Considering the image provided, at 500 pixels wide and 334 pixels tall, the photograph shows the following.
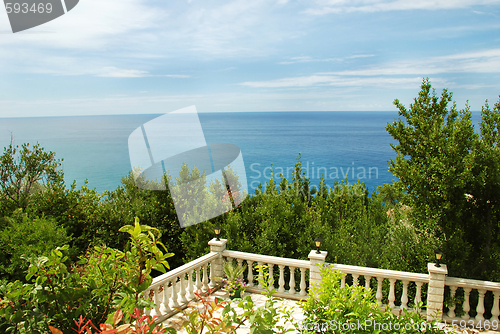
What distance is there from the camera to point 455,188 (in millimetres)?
5582

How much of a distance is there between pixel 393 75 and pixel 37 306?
117 m

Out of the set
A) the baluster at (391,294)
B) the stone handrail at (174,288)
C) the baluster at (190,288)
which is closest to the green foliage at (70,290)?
the stone handrail at (174,288)

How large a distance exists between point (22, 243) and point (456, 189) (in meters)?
9.56

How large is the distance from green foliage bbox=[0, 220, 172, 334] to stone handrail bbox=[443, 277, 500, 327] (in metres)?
5.33

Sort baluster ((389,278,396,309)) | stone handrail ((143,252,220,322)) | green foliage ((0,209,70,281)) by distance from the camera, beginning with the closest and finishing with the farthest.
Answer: stone handrail ((143,252,220,322))
baluster ((389,278,396,309))
green foliage ((0,209,70,281))

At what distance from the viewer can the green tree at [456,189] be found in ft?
17.6

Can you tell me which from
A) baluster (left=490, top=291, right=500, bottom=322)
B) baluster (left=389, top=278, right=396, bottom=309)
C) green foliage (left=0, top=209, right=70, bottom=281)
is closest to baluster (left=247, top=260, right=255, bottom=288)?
baluster (left=389, top=278, right=396, bottom=309)

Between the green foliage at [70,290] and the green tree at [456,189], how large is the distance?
201 inches

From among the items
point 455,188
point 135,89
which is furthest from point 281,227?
point 135,89

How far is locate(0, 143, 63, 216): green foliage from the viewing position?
13.6 metres

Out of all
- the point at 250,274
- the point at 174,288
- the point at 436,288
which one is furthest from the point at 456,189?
the point at 174,288

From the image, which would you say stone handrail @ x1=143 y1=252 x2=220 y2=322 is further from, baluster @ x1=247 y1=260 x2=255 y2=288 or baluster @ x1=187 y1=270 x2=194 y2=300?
baluster @ x1=247 y1=260 x2=255 y2=288

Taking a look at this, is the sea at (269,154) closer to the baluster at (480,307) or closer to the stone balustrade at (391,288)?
the stone balustrade at (391,288)

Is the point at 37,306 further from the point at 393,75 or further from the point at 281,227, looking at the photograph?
the point at 393,75
